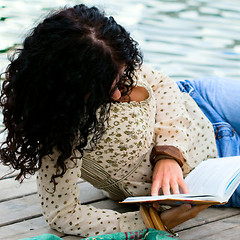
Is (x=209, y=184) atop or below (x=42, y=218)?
atop

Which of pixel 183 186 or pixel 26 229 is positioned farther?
pixel 26 229

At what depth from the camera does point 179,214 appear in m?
1.71

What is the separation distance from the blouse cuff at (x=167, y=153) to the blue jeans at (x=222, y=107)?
1.12ft

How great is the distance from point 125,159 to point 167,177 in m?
0.16

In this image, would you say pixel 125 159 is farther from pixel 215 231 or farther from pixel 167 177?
pixel 215 231

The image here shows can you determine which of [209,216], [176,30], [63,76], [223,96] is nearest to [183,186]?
[209,216]

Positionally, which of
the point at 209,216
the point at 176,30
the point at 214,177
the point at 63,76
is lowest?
the point at 176,30

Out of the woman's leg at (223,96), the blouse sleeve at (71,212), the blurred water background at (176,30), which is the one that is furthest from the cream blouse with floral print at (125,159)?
the blurred water background at (176,30)

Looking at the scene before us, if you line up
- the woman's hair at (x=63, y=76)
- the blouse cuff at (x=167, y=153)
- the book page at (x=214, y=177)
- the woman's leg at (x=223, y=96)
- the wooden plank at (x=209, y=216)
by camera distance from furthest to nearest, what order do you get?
1. the woman's leg at (x=223, y=96)
2. the wooden plank at (x=209, y=216)
3. the blouse cuff at (x=167, y=153)
4. the book page at (x=214, y=177)
5. the woman's hair at (x=63, y=76)

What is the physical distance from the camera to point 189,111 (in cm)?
212

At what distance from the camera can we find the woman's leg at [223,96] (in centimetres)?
225

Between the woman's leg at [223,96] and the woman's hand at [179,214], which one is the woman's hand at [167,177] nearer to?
the woman's hand at [179,214]

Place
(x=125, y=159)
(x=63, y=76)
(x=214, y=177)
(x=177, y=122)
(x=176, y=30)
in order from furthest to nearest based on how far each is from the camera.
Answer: (x=176, y=30) → (x=177, y=122) → (x=125, y=159) → (x=214, y=177) → (x=63, y=76)

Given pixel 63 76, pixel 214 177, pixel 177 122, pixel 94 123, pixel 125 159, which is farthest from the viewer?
pixel 177 122
